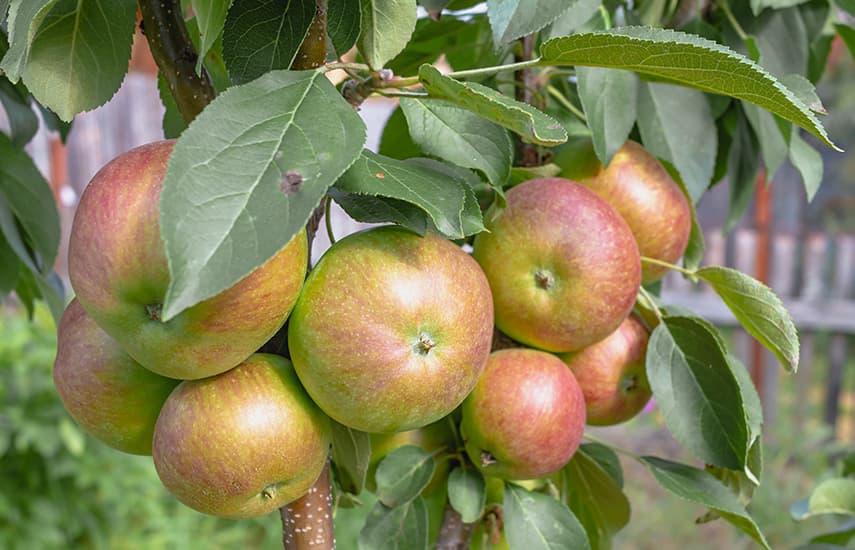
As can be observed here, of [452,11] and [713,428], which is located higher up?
[452,11]

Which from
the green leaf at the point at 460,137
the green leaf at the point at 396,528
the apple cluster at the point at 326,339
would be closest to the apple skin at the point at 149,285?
the apple cluster at the point at 326,339

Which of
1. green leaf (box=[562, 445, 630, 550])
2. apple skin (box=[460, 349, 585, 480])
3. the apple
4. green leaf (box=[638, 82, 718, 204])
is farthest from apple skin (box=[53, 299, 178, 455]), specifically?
green leaf (box=[638, 82, 718, 204])

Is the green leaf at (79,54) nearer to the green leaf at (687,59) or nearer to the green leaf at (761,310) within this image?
the green leaf at (687,59)

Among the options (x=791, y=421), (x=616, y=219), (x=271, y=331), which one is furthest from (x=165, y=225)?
(x=791, y=421)

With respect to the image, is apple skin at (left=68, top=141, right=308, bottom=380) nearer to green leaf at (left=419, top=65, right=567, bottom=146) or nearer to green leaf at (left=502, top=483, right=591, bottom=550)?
green leaf at (left=419, top=65, right=567, bottom=146)

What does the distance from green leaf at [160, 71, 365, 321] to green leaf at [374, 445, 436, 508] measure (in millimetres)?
282

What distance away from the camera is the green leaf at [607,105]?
656 millimetres

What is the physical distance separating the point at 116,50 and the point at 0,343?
6.10 feet

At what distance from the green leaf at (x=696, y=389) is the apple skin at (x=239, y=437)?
0.28 meters

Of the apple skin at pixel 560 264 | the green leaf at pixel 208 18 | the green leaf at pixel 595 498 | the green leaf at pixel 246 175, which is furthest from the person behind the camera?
the green leaf at pixel 595 498

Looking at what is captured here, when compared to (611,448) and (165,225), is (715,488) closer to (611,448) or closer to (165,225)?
(611,448)

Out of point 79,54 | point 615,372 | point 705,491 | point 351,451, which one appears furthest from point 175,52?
point 705,491

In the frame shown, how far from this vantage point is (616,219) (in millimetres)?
613

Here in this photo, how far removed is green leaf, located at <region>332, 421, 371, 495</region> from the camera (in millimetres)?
560
